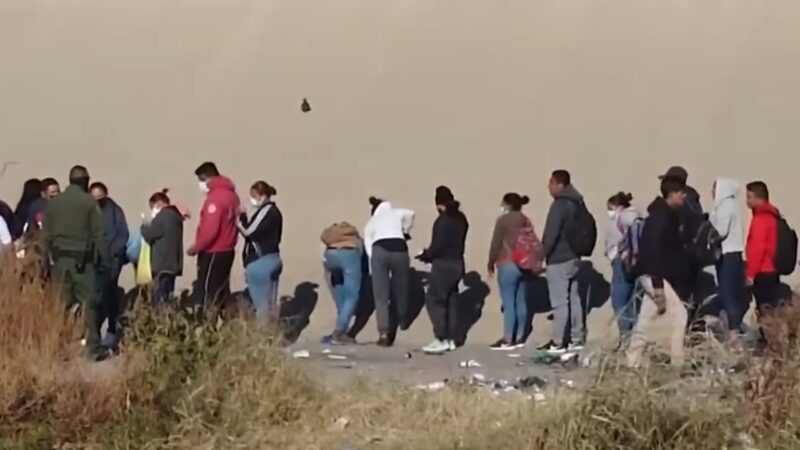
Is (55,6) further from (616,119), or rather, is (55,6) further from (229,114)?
(616,119)

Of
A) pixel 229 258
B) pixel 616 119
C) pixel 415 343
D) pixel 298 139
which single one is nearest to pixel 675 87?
pixel 616 119

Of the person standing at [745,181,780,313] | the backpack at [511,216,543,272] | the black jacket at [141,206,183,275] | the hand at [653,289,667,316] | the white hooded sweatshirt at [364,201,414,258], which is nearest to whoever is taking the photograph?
the hand at [653,289,667,316]

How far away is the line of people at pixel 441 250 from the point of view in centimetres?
1115

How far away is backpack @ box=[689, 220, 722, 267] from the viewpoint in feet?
40.2

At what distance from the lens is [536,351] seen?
505 inches

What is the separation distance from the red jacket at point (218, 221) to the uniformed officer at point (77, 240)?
1281 mm

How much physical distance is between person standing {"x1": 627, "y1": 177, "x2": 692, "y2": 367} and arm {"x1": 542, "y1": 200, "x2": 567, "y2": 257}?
5.94ft

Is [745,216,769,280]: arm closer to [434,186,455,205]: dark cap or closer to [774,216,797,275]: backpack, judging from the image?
[774,216,797,275]: backpack

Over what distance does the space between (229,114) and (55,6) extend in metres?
3.75

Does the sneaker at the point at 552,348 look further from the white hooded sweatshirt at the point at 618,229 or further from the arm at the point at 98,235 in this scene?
the arm at the point at 98,235

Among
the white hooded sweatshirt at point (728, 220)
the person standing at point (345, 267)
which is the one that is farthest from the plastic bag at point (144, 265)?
the white hooded sweatshirt at point (728, 220)

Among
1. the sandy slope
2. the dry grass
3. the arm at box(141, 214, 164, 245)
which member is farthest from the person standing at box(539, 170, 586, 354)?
the sandy slope

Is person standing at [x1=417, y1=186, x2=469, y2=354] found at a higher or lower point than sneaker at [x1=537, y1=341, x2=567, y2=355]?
higher

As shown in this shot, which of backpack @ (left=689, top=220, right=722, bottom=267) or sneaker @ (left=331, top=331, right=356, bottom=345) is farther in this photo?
sneaker @ (left=331, top=331, right=356, bottom=345)
